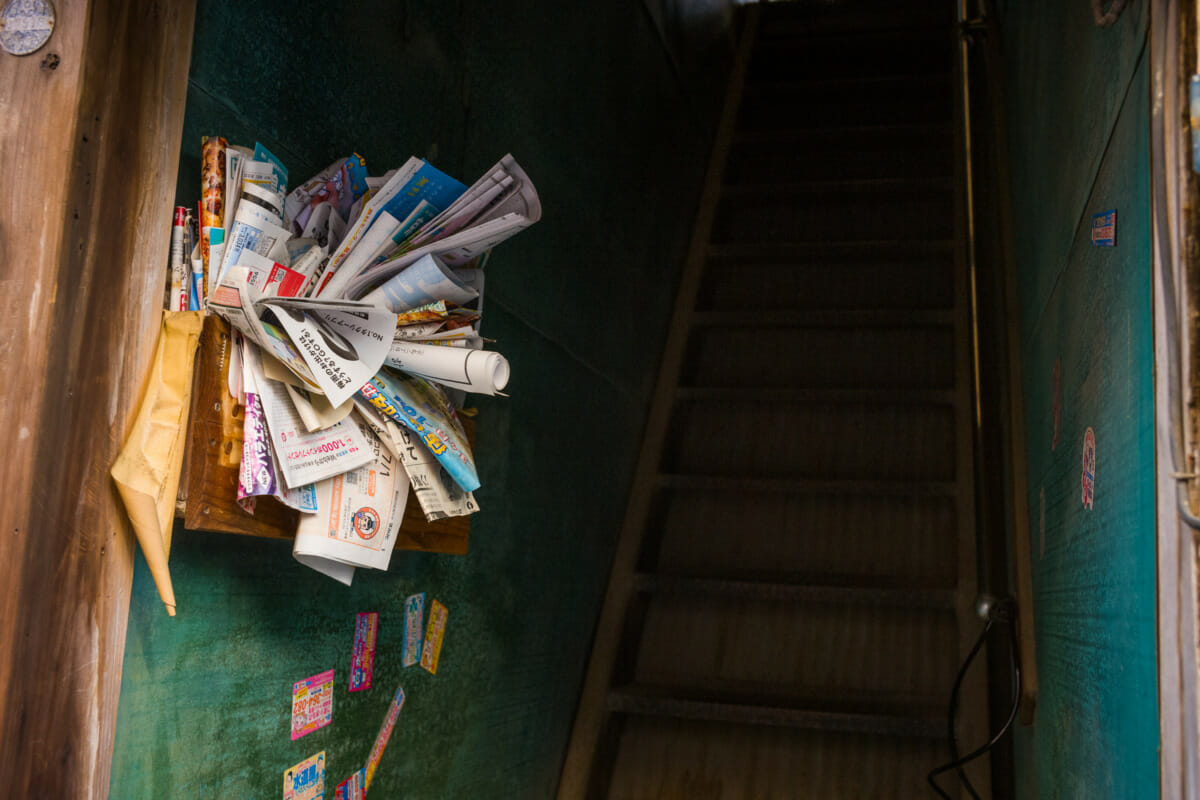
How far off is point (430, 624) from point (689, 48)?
2.68 m

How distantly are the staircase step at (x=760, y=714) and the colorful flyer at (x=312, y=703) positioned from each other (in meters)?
1.11

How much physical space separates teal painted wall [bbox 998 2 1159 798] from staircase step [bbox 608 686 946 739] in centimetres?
23

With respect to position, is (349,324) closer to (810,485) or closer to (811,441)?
(810,485)

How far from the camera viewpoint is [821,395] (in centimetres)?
284

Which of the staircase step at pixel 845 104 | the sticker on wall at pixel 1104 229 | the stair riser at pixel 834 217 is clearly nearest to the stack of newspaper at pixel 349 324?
the sticker on wall at pixel 1104 229

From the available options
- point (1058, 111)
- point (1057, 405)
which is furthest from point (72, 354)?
point (1058, 111)

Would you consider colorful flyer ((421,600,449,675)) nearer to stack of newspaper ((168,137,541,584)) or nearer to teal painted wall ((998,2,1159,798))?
stack of newspaper ((168,137,541,584))

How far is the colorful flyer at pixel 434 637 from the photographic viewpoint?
5.48 feet

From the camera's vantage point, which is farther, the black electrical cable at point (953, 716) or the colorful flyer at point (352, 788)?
the black electrical cable at point (953, 716)

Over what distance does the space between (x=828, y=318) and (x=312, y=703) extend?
6.78 feet

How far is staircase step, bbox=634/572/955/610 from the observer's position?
236cm

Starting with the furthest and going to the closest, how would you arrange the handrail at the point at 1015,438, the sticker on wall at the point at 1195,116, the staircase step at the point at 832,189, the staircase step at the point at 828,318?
the staircase step at the point at 832,189 < the staircase step at the point at 828,318 < the handrail at the point at 1015,438 < the sticker on wall at the point at 1195,116

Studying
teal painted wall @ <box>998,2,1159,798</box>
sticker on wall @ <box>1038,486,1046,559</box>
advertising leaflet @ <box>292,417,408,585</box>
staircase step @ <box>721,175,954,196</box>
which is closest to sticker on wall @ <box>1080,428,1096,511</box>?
teal painted wall @ <box>998,2,1159,798</box>

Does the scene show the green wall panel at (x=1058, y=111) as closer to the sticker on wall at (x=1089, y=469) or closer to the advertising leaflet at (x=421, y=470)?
the sticker on wall at (x=1089, y=469)
